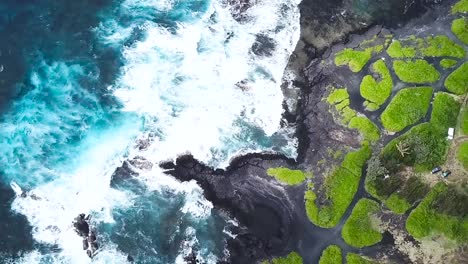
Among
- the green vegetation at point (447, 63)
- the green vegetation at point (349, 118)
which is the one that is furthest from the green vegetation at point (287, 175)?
the green vegetation at point (447, 63)

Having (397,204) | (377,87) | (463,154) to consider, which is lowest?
(397,204)

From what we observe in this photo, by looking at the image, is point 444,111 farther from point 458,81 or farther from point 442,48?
point 442,48

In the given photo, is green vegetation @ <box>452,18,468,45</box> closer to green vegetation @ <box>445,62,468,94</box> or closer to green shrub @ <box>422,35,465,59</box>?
green shrub @ <box>422,35,465,59</box>

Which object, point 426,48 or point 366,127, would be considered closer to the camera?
point 366,127

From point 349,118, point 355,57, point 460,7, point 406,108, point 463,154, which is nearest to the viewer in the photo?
point 463,154

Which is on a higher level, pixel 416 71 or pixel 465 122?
pixel 416 71

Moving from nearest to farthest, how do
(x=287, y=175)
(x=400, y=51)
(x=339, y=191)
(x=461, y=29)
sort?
(x=339, y=191)
(x=287, y=175)
(x=400, y=51)
(x=461, y=29)

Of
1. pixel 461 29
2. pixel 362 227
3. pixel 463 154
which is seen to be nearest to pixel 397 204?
pixel 362 227
